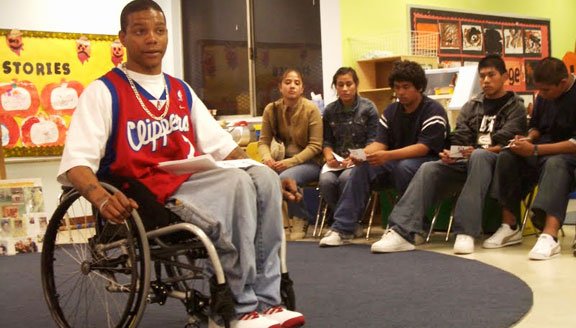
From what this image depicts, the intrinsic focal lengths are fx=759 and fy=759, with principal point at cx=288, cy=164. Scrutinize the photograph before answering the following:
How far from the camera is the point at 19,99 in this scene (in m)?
6.26

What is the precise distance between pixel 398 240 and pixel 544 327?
1779 mm

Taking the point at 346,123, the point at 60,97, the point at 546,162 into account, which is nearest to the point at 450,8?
the point at 346,123

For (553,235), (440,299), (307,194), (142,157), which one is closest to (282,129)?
(307,194)

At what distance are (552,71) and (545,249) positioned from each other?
95 centimetres

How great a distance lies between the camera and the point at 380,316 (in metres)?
2.63

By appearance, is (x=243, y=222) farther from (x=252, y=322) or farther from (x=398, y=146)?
(x=398, y=146)

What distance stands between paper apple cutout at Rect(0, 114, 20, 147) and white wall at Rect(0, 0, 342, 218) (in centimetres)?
16

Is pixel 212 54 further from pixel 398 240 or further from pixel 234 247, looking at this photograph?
pixel 234 247

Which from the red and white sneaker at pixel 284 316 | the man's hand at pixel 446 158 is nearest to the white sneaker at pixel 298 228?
the man's hand at pixel 446 158

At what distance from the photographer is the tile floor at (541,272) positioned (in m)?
2.55

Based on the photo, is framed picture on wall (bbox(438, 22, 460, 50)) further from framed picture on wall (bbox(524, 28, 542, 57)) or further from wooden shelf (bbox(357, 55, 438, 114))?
framed picture on wall (bbox(524, 28, 542, 57))

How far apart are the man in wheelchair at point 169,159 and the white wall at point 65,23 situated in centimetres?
418

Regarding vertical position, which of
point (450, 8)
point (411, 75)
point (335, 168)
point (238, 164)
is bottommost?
point (335, 168)

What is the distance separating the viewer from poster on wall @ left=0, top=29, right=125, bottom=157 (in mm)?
6211
